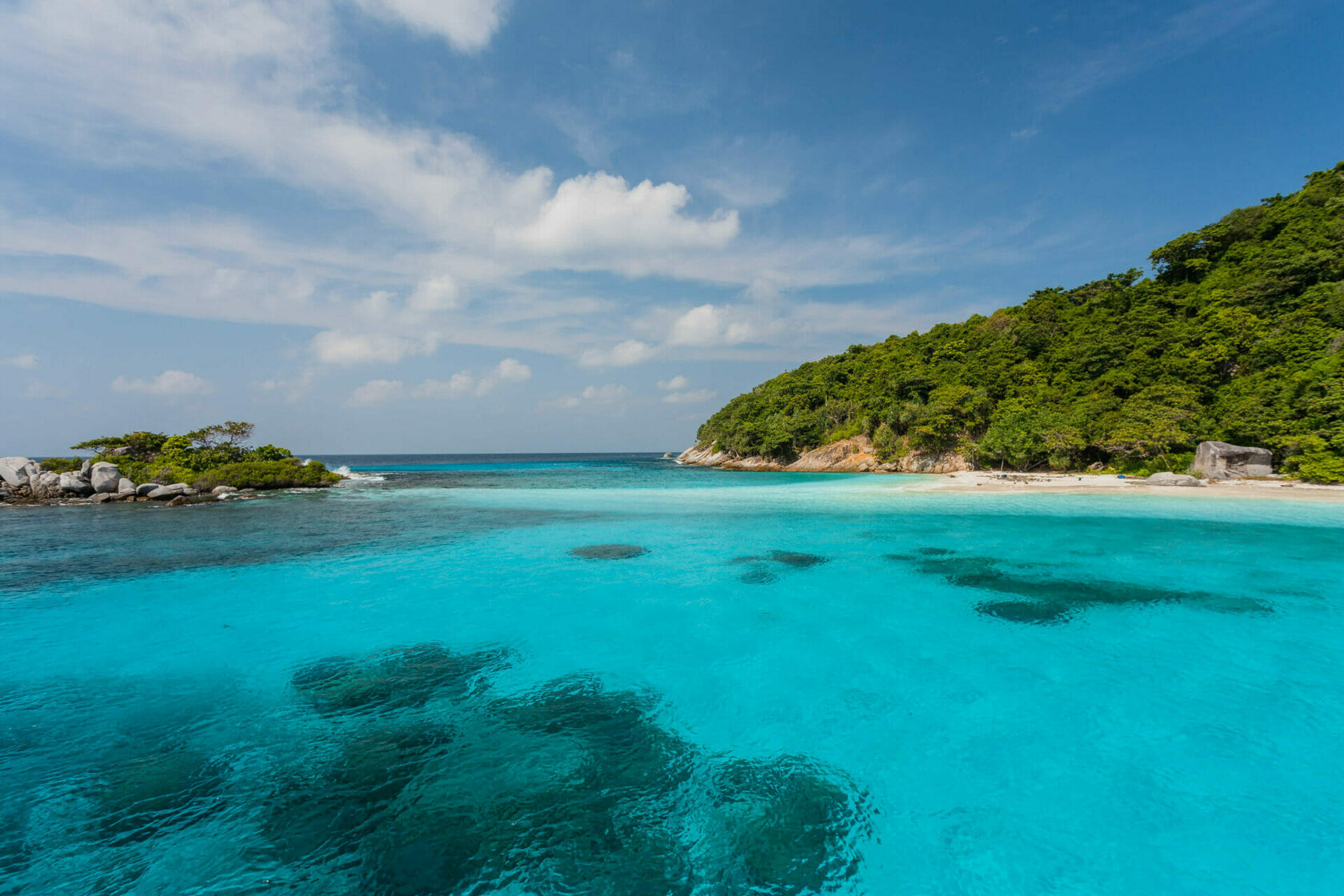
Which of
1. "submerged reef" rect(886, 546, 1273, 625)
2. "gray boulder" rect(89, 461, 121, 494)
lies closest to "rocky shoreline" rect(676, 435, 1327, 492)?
"submerged reef" rect(886, 546, 1273, 625)

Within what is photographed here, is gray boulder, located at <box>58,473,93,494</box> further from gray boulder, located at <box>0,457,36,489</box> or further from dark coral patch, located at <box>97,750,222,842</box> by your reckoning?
dark coral patch, located at <box>97,750,222,842</box>

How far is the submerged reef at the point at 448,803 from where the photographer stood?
430cm

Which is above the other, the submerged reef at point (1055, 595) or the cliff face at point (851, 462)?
the cliff face at point (851, 462)

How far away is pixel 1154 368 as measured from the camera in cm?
4275

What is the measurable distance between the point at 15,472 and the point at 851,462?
247 ft

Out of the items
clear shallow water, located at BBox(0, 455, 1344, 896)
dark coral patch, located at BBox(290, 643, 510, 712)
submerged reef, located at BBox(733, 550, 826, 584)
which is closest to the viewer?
clear shallow water, located at BBox(0, 455, 1344, 896)

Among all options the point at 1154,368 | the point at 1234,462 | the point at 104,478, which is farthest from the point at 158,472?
the point at 1154,368

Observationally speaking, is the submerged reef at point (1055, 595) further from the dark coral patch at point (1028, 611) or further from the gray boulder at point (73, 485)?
the gray boulder at point (73, 485)

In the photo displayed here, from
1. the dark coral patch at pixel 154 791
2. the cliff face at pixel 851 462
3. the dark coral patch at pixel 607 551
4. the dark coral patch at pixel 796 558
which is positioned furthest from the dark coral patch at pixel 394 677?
the cliff face at pixel 851 462

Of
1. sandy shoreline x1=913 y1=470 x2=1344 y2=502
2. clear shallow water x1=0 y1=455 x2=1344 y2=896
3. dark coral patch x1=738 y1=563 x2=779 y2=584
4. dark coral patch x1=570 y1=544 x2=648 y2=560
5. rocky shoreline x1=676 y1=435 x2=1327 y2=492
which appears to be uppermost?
rocky shoreline x1=676 y1=435 x2=1327 y2=492

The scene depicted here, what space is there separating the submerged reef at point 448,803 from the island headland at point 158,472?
36129mm

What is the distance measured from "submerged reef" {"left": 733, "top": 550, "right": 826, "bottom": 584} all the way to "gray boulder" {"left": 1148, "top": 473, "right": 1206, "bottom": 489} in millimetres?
31642

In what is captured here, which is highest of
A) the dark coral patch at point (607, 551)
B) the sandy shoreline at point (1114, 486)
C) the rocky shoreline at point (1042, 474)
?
the rocky shoreline at point (1042, 474)

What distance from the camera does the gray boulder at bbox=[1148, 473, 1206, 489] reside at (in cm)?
3189
